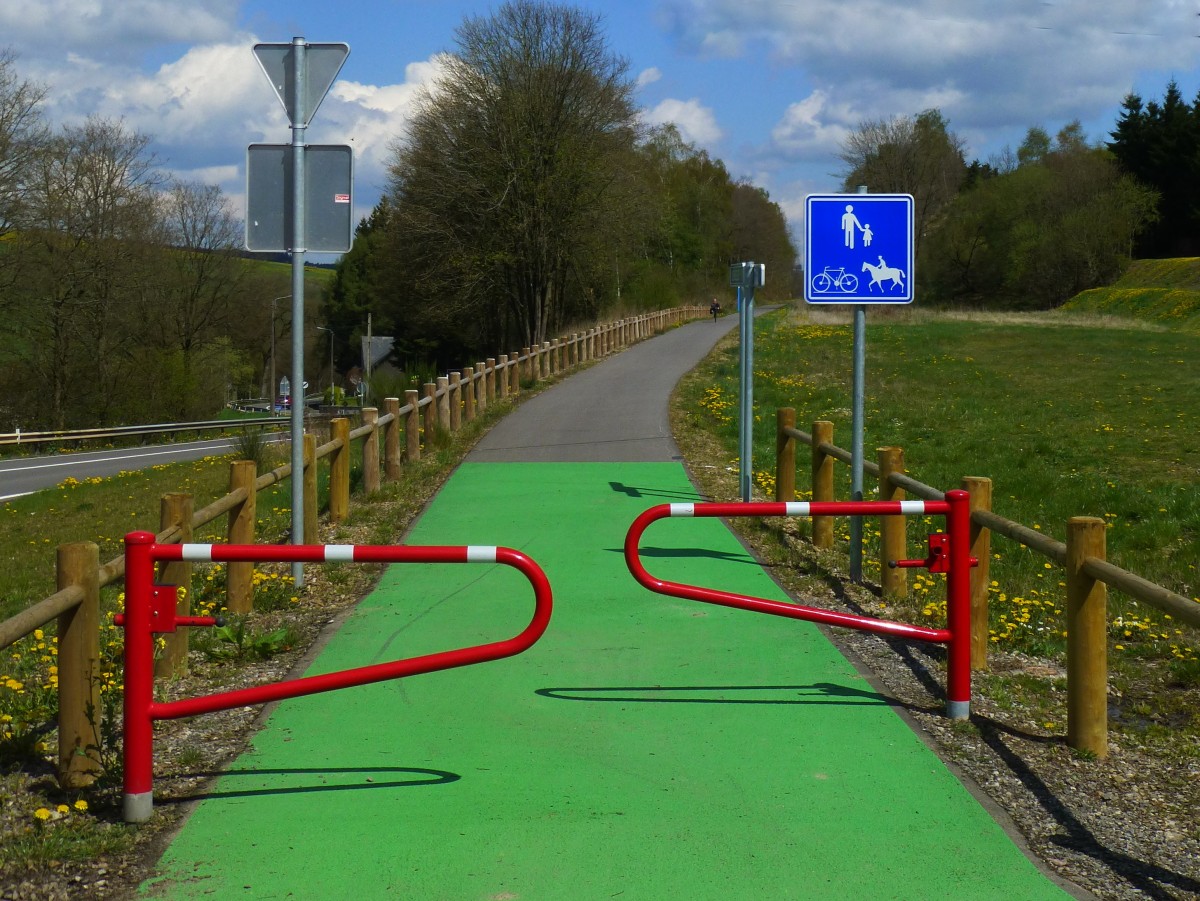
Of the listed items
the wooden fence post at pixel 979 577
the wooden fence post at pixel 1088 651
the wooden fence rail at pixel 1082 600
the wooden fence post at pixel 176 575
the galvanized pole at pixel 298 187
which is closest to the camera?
the wooden fence rail at pixel 1082 600

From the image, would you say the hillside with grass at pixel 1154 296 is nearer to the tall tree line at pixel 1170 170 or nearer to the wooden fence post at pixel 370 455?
the tall tree line at pixel 1170 170

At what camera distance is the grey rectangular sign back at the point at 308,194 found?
27.3 feet

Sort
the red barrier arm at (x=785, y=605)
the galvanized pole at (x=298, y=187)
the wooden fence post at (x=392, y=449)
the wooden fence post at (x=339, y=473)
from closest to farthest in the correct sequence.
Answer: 1. the red barrier arm at (x=785, y=605)
2. the galvanized pole at (x=298, y=187)
3. the wooden fence post at (x=339, y=473)
4. the wooden fence post at (x=392, y=449)

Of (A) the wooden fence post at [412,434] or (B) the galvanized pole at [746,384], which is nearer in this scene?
(B) the galvanized pole at [746,384]

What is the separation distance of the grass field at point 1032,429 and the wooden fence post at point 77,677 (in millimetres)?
4906

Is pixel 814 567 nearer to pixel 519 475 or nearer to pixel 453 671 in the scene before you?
pixel 453 671

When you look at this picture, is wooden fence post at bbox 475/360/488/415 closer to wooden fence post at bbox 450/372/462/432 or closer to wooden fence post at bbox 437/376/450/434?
wooden fence post at bbox 450/372/462/432

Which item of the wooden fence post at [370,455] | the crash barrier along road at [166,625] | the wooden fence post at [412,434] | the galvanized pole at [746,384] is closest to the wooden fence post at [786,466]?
the galvanized pole at [746,384]

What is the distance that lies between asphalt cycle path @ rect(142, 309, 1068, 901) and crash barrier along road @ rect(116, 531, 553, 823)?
1.00 feet

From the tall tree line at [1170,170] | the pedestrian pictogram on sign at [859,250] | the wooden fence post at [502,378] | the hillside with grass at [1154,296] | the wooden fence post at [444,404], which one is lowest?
the wooden fence post at [444,404]

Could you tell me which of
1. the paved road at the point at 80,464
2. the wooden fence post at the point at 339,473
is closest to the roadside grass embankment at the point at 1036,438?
the wooden fence post at the point at 339,473

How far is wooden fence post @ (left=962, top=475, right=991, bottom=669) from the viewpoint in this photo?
6.77 meters

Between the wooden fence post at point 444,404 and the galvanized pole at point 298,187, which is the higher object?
the galvanized pole at point 298,187

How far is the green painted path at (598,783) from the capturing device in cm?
402
